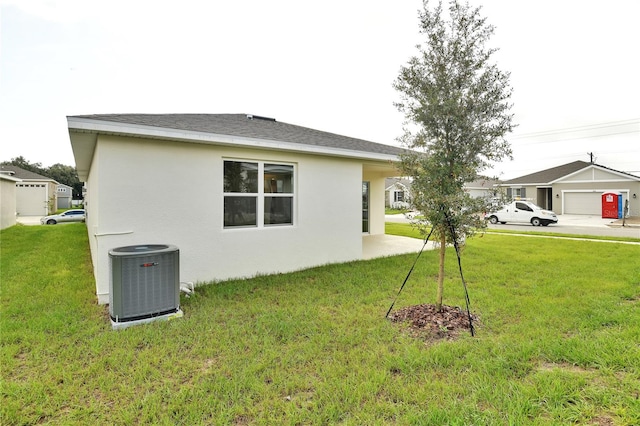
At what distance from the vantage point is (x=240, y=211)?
632 centimetres

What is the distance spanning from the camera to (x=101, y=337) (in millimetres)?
3611

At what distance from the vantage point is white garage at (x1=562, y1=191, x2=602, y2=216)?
26.0m

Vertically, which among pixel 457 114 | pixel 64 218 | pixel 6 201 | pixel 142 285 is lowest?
pixel 142 285

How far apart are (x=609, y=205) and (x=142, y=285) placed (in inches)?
1257

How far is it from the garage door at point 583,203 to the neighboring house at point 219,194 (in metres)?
28.2

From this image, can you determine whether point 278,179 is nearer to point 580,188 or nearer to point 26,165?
point 580,188

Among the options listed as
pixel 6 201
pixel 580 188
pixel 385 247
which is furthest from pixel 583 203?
pixel 6 201

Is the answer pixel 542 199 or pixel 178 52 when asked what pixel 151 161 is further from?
pixel 542 199

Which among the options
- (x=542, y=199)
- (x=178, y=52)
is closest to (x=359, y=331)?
(x=178, y=52)

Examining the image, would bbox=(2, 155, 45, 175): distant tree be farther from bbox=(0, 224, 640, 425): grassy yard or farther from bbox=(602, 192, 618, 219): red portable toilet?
bbox=(602, 192, 618, 219): red portable toilet

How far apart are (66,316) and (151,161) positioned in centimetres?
265

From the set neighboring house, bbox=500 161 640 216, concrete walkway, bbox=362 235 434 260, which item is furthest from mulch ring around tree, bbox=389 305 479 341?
neighboring house, bbox=500 161 640 216

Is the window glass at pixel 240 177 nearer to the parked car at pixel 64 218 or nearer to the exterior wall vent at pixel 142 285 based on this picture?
the exterior wall vent at pixel 142 285

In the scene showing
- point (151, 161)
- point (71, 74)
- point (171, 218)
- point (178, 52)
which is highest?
point (178, 52)
